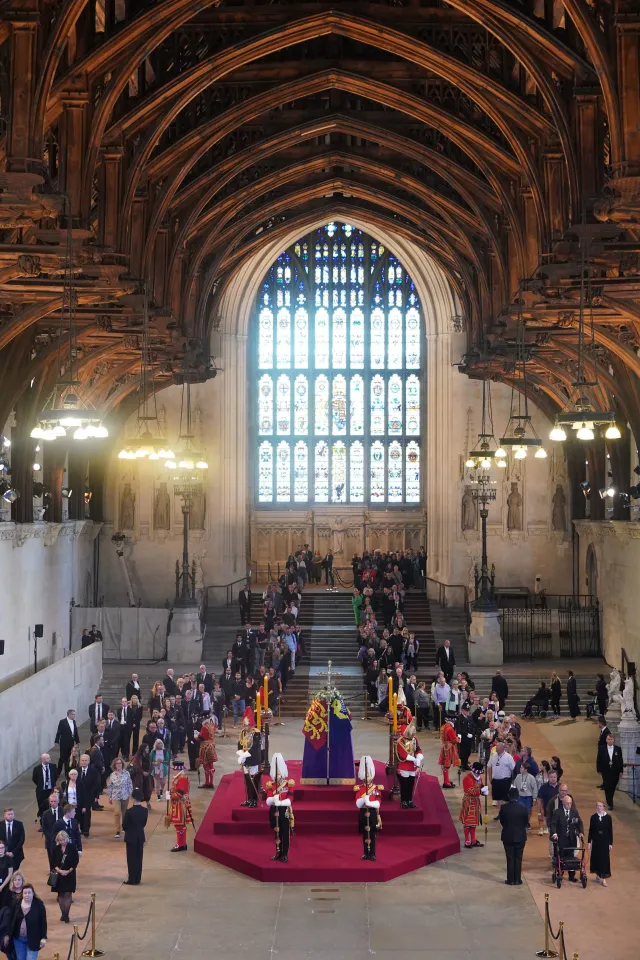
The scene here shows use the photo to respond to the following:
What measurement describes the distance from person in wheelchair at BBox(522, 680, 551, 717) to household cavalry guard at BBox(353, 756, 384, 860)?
40.3ft

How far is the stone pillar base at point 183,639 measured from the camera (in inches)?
1425

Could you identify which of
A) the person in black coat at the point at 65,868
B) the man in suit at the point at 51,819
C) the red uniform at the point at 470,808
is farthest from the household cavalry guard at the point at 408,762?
the person in black coat at the point at 65,868

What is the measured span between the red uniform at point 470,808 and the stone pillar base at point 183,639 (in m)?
17.9

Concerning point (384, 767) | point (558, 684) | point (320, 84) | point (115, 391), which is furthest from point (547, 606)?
point (320, 84)

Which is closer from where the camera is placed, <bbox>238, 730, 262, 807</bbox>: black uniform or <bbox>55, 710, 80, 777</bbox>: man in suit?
<bbox>238, 730, 262, 807</bbox>: black uniform

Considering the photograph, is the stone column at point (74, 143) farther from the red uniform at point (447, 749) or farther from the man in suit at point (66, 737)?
the red uniform at point (447, 749)

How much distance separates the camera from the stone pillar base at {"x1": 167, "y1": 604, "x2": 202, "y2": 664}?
36188mm

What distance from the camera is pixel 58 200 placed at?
15086 mm

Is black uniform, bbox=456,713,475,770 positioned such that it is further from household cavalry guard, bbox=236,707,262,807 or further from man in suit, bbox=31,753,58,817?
man in suit, bbox=31,753,58,817

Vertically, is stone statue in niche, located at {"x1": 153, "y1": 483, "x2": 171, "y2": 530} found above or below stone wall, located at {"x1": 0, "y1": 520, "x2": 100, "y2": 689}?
above

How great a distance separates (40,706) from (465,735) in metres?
8.77

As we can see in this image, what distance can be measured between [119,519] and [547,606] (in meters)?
15.2

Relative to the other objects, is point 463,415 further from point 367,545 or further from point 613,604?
point 613,604

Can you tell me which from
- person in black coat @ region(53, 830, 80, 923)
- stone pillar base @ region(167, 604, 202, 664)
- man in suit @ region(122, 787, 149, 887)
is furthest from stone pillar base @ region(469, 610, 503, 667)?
person in black coat @ region(53, 830, 80, 923)
